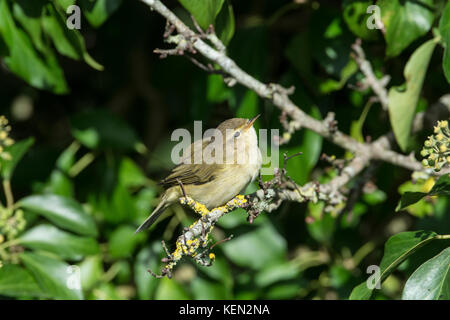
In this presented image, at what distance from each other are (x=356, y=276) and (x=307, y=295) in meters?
0.35

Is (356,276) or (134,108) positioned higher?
(134,108)

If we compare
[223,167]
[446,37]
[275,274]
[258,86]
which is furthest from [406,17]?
[275,274]

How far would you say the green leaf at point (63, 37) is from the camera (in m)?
2.69

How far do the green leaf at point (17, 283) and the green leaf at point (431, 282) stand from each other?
1.78m

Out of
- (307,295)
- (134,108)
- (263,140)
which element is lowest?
(307,295)

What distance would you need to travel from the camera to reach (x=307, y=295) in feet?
11.6

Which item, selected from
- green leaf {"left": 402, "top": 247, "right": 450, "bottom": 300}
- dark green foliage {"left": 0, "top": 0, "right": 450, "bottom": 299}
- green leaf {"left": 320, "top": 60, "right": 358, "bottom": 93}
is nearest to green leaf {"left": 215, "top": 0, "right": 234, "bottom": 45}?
dark green foliage {"left": 0, "top": 0, "right": 450, "bottom": 299}

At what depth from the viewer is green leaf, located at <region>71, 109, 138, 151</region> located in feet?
11.4

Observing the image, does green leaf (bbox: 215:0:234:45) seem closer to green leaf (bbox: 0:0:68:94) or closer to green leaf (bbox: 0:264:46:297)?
green leaf (bbox: 0:0:68:94)

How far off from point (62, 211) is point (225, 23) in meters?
1.46

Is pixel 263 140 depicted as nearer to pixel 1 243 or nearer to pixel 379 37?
pixel 379 37

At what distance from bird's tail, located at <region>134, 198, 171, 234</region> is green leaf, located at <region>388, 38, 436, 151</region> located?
53.6 inches

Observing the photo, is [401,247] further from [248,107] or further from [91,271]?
[91,271]
